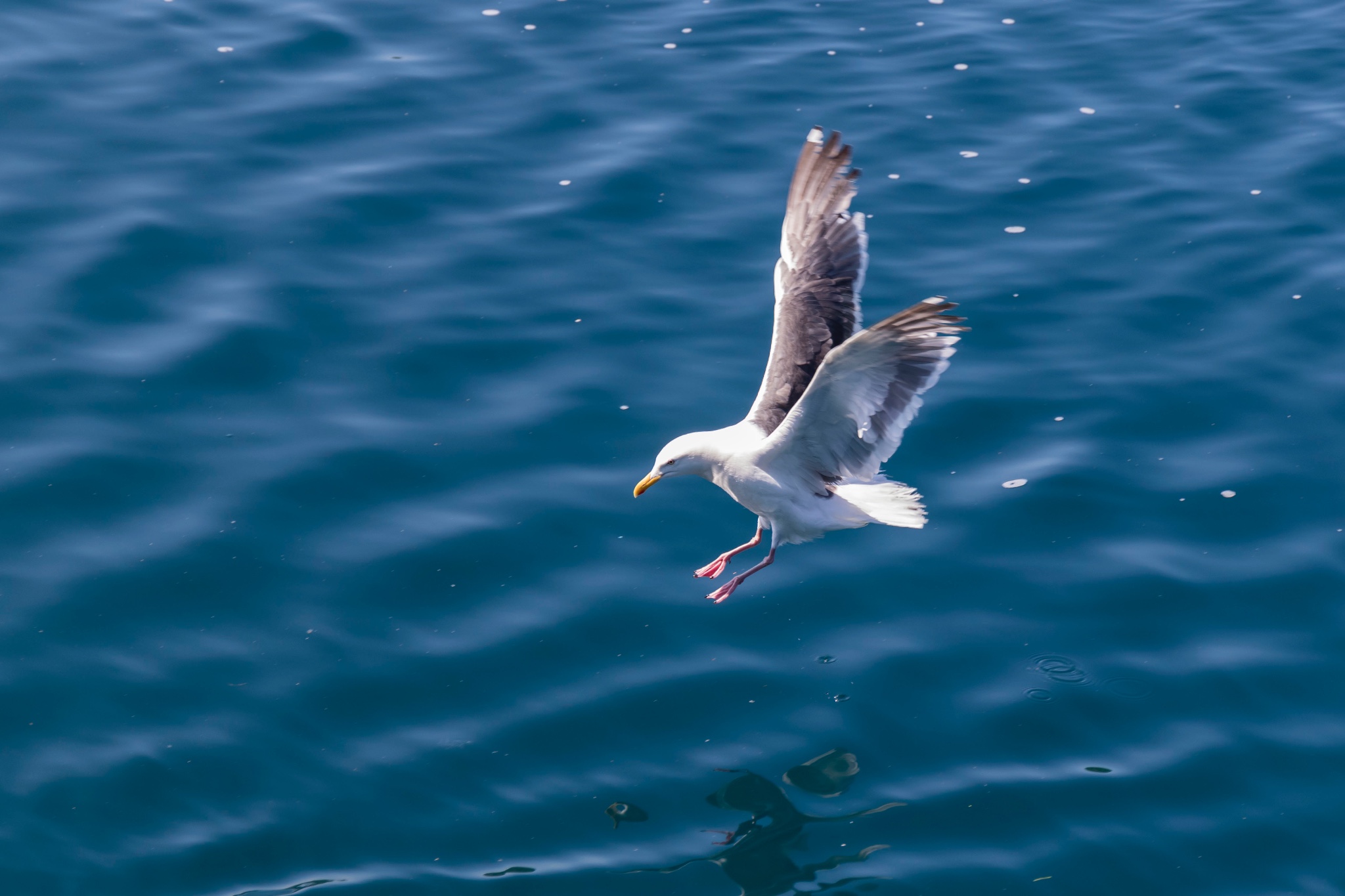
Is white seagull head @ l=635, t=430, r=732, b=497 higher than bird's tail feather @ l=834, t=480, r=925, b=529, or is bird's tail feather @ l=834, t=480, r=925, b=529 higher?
white seagull head @ l=635, t=430, r=732, b=497

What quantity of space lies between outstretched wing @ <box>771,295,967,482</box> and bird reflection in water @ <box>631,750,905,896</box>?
2003 millimetres

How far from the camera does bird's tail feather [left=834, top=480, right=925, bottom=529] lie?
9.38 meters

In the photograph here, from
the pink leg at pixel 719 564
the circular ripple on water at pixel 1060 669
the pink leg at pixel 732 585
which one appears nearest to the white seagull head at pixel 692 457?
the pink leg at pixel 719 564

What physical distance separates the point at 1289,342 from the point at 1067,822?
5.95 m

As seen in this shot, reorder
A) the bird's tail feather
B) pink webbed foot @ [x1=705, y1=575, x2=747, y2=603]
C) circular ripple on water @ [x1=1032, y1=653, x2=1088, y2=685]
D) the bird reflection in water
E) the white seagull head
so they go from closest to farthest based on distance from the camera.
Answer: the bird reflection in water → the bird's tail feather → circular ripple on water @ [x1=1032, y1=653, x2=1088, y2=685] → the white seagull head → pink webbed foot @ [x1=705, y1=575, x2=747, y2=603]

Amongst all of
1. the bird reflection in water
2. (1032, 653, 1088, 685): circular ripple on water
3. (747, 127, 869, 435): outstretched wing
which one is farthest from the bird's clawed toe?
(1032, 653, 1088, 685): circular ripple on water

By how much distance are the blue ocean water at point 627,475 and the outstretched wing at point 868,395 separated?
1260mm

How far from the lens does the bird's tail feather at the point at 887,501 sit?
9383 mm

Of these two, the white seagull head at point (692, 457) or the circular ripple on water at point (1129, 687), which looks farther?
the white seagull head at point (692, 457)

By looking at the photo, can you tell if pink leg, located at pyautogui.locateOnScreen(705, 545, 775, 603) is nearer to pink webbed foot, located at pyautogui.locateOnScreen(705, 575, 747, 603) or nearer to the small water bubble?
pink webbed foot, located at pyautogui.locateOnScreen(705, 575, 747, 603)

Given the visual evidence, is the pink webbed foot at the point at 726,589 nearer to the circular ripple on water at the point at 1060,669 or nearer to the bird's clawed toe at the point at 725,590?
the bird's clawed toe at the point at 725,590

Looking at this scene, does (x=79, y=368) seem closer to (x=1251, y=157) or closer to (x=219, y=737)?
(x=219, y=737)

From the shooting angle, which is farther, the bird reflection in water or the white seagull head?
the white seagull head

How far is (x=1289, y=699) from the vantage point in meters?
9.38
